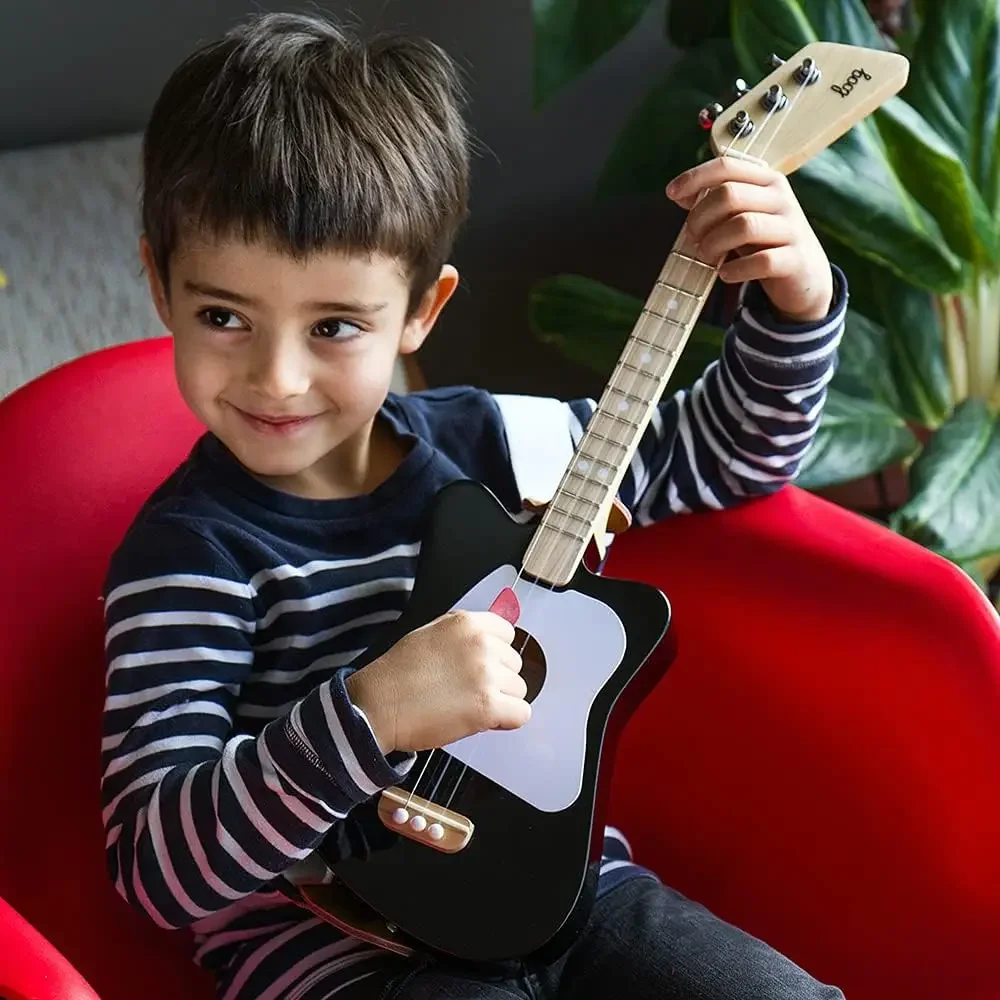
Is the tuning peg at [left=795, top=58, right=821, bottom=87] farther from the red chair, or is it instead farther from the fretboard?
the red chair

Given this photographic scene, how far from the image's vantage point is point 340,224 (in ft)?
2.73

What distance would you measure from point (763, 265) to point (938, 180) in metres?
0.38

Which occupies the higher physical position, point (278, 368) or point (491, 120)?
point (278, 368)

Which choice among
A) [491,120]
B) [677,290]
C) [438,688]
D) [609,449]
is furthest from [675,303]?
[491,120]

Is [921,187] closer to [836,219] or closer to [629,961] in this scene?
[836,219]

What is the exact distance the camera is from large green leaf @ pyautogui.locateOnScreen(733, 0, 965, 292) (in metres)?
1.20

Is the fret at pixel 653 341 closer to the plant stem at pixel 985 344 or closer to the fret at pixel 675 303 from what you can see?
the fret at pixel 675 303

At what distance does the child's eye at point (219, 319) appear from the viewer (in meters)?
0.85

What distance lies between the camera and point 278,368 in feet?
2.72

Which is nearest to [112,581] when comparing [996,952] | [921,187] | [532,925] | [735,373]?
[532,925]

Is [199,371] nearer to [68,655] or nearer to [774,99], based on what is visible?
[68,655]

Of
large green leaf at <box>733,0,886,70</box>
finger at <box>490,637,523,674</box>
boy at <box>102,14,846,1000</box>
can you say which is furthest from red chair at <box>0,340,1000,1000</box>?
large green leaf at <box>733,0,886,70</box>

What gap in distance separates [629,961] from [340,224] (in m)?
0.50

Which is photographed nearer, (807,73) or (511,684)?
(511,684)
